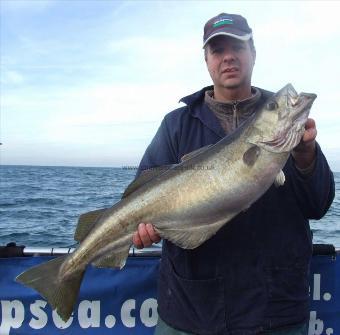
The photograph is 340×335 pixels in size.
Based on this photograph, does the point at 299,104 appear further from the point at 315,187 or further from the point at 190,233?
the point at 190,233

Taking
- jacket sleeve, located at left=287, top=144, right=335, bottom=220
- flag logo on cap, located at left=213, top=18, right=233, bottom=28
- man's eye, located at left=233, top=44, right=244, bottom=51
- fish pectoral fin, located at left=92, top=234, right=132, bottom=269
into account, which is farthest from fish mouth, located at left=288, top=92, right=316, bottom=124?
fish pectoral fin, located at left=92, top=234, right=132, bottom=269

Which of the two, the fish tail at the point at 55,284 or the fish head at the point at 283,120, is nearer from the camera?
the fish head at the point at 283,120

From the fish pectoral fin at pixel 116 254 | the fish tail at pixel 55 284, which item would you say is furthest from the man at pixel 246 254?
the fish tail at pixel 55 284

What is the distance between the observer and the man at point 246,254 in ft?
10.7

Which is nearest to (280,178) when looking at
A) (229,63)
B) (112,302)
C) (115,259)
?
(229,63)

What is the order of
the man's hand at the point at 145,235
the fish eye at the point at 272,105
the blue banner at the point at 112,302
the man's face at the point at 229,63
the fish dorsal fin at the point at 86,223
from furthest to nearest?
the blue banner at the point at 112,302 < the fish dorsal fin at the point at 86,223 < the man's face at the point at 229,63 < the man's hand at the point at 145,235 < the fish eye at the point at 272,105

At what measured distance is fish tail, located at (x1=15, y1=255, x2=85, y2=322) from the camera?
3621 millimetres

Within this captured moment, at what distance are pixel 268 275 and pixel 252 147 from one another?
0.92 meters

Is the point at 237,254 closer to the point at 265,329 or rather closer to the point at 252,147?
the point at 265,329

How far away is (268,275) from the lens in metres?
3.29

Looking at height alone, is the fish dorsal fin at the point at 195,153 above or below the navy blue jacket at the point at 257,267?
above

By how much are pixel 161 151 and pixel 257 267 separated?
3.94ft

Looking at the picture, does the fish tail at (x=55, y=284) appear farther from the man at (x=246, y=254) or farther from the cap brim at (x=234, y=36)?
the cap brim at (x=234, y=36)

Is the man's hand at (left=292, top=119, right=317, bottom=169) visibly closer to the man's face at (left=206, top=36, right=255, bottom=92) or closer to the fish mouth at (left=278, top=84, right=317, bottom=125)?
the fish mouth at (left=278, top=84, right=317, bottom=125)
